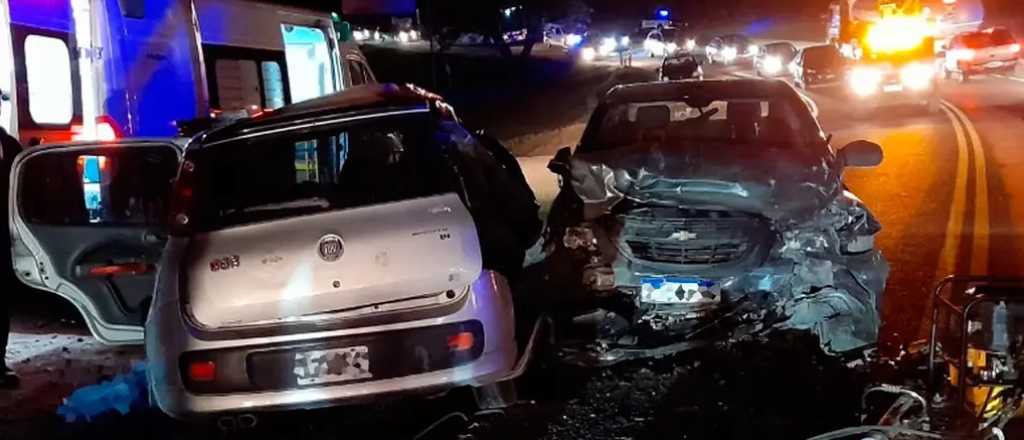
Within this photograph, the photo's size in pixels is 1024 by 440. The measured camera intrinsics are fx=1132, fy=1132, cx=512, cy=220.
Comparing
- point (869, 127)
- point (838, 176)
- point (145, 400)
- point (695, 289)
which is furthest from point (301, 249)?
point (869, 127)

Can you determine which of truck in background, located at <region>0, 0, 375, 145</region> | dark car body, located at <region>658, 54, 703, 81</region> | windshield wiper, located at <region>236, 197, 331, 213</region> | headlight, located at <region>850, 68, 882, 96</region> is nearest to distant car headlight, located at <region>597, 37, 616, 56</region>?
dark car body, located at <region>658, 54, 703, 81</region>

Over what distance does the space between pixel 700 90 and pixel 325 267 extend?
4051 millimetres

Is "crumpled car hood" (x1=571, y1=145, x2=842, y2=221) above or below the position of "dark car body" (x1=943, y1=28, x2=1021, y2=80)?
above

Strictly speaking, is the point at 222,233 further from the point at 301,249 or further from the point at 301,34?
the point at 301,34

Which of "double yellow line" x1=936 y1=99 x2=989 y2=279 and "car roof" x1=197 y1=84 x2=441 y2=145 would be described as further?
"double yellow line" x1=936 y1=99 x2=989 y2=279

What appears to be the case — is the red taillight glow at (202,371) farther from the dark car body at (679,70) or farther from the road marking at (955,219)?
the dark car body at (679,70)

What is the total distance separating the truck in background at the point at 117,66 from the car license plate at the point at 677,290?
11.9ft

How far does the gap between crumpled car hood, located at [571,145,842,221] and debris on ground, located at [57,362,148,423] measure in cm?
280

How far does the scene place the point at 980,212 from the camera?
11430 mm

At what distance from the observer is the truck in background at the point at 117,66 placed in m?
9.00

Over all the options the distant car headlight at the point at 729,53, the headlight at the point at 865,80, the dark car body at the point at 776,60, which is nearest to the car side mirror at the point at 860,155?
the headlight at the point at 865,80

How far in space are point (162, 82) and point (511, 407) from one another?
18.7 ft

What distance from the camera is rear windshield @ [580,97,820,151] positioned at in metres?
7.72

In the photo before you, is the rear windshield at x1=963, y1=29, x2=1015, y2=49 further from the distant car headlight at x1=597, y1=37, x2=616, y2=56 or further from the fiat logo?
the fiat logo
